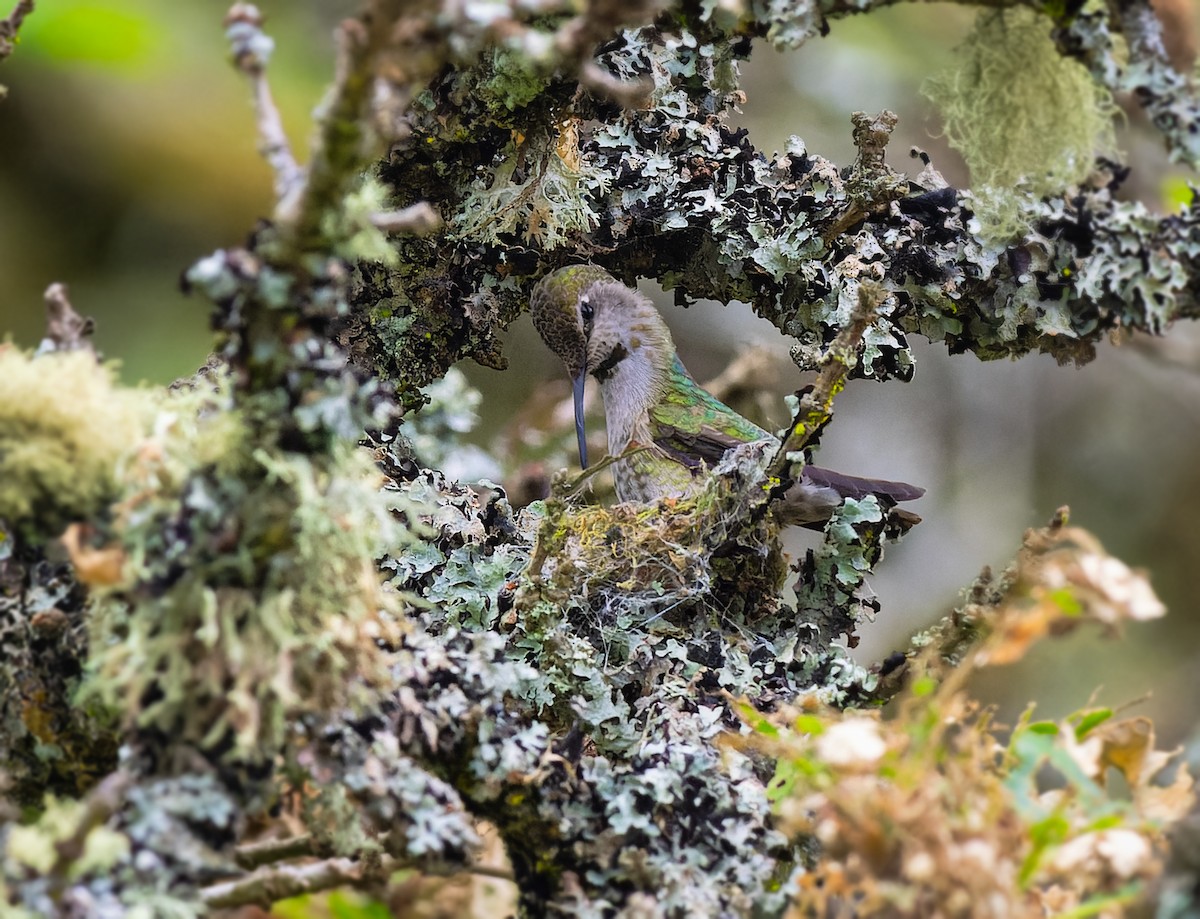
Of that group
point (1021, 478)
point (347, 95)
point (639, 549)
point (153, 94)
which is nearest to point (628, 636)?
point (639, 549)

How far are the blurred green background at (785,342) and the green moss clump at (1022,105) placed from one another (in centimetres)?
115

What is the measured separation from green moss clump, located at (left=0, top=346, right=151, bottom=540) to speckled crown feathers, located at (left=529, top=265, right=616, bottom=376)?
1.63 metres

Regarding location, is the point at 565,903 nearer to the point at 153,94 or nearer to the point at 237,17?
the point at 237,17

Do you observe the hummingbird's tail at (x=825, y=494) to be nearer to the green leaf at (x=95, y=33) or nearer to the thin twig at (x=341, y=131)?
the thin twig at (x=341, y=131)

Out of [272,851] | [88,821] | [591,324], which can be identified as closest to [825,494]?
[591,324]

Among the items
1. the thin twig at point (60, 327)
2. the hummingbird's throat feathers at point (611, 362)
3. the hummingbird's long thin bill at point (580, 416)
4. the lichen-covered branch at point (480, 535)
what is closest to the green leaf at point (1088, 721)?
the lichen-covered branch at point (480, 535)

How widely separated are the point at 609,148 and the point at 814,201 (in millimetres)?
428

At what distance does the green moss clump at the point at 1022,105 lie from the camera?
1.55m

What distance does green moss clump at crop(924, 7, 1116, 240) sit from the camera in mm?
1548

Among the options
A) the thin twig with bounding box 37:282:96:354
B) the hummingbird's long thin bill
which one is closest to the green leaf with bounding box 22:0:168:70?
the hummingbird's long thin bill

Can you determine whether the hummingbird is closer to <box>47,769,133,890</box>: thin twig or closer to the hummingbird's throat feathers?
the hummingbird's throat feathers

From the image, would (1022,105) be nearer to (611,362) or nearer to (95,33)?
(611,362)

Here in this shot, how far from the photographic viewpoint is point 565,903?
1.37 m

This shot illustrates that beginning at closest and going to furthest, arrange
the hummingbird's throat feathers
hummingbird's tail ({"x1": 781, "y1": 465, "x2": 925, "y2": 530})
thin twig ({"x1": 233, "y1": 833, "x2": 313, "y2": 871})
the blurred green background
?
thin twig ({"x1": 233, "y1": 833, "x2": 313, "y2": 871}) → hummingbird's tail ({"x1": 781, "y1": 465, "x2": 925, "y2": 530}) → the hummingbird's throat feathers → the blurred green background
